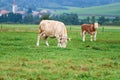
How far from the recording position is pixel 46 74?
1481cm

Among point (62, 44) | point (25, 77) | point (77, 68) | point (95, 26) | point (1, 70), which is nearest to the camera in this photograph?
point (25, 77)

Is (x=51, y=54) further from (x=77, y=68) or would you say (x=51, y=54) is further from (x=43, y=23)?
(x=43, y=23)

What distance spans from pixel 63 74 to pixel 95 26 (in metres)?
24.3

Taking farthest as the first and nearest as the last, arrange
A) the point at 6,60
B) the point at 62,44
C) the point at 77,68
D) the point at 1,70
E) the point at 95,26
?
the point at 95,26, the point at 62,44, the point at 6,60, the point at 77,68, the point at 1,70

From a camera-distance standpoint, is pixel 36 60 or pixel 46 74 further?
pixel 36 60

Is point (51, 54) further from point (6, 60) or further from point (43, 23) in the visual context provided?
point (43, 23)

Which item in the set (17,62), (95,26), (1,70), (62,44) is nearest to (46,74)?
(1,70)

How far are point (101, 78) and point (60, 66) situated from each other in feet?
9.98

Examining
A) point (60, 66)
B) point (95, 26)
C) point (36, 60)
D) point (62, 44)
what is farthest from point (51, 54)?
point (95, 26)

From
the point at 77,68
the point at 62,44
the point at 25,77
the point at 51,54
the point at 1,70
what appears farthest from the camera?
the point at 62,44

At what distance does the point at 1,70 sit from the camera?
15.2 meters

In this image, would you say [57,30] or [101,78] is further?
[57,30]

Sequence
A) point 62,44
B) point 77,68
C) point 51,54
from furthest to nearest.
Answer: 1. point 62,44
2. point 51,54
3. point 77,68

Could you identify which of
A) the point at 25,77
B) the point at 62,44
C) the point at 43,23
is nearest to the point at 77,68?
the point at 25,77
